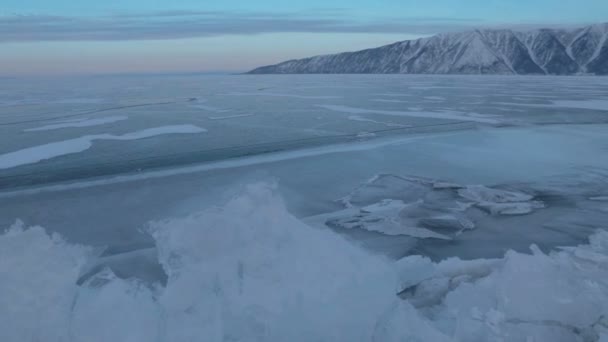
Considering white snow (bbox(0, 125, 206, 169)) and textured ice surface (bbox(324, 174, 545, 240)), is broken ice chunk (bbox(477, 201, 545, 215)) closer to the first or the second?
textured ice surface (bbox(324, 174, 545, 240))

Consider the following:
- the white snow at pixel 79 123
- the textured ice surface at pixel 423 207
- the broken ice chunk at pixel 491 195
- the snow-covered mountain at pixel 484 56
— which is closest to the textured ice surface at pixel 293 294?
the textured ice surface at pixel 423 207

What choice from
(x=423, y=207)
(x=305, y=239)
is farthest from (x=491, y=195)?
(x=305, y=239)

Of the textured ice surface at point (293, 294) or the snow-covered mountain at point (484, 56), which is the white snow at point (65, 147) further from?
the snow-covered mountain at point (484, 56)

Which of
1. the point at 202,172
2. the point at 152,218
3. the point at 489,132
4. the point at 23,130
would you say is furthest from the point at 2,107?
the point at 489,132

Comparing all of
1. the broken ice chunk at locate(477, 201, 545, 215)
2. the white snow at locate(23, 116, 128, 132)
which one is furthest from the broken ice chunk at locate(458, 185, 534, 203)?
the white snow at locate(23, 116, 128, 132)

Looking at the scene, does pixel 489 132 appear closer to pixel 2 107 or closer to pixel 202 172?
pixel 202 172
